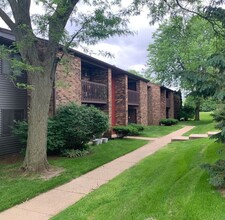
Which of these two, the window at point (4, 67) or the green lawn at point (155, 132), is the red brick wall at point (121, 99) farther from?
the window at point (4, 67)

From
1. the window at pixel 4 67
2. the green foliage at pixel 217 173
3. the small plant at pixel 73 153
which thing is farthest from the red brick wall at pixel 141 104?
the green foliage at pixel 217 173

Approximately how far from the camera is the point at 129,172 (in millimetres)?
8109

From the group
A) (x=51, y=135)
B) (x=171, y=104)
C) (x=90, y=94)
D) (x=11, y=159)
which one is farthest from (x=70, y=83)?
(x=171, y=104)

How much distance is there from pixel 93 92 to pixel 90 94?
14.7 inches

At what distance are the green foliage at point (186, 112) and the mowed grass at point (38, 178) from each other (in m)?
26.3

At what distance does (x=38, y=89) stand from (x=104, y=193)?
407cm

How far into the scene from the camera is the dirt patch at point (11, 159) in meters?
9.92

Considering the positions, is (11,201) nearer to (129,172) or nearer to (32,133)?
(32,133)

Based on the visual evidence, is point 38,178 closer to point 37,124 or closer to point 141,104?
point 37,124

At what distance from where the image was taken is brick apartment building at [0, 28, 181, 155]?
1131cm

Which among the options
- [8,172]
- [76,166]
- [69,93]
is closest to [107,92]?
[69,93]

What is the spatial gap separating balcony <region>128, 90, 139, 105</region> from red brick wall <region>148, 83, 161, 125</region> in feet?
17.8

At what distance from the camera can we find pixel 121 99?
2011 cm

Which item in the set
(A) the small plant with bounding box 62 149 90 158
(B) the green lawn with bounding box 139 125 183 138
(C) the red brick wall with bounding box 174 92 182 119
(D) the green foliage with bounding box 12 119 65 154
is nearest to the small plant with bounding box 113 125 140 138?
(B) the green lawn with bounding box 139 125 183 138
